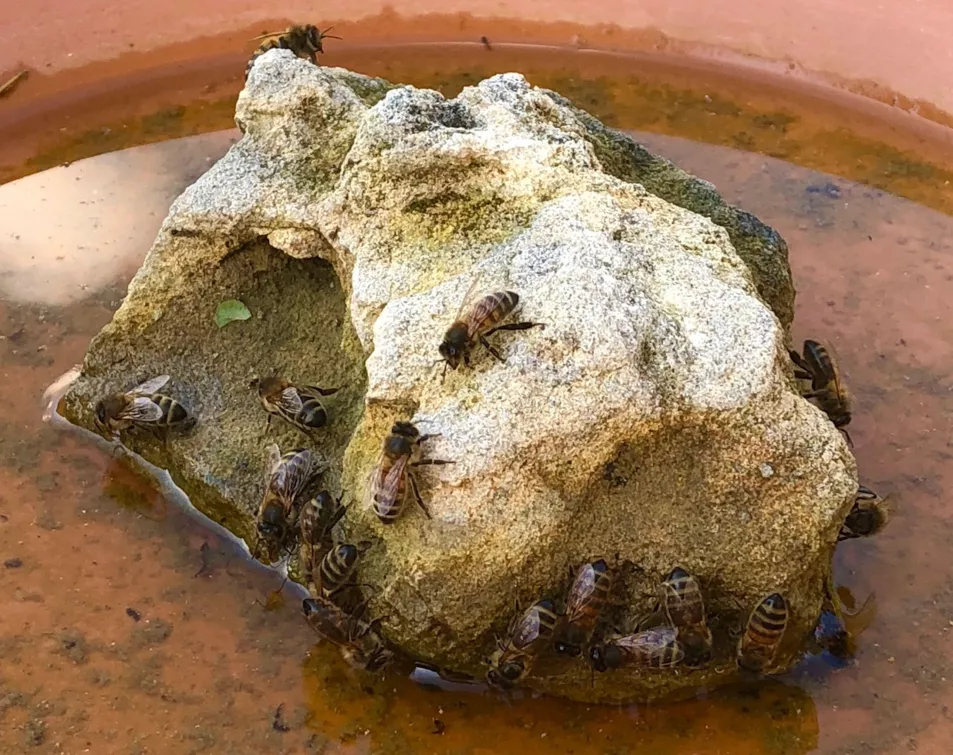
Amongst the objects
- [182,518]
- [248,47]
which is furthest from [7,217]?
[182,518]

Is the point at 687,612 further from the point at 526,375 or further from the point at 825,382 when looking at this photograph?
the point at 825,382

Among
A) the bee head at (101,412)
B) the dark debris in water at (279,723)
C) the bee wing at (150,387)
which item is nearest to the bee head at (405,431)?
the dark debris in water at (279,723)

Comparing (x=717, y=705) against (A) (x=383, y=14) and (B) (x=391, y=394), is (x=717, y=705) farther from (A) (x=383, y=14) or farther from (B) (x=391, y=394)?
(A) (x=383, y=14)

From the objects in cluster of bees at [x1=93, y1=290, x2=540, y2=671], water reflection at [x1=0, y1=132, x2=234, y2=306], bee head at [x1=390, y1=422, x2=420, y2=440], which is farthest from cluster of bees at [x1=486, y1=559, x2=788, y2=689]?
water reflection at [x1=0, y1=132, x2=234, y2=306]

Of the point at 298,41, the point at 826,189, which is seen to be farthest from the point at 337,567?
the point at 826,189

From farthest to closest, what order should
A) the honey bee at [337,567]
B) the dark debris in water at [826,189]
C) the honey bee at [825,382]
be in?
the dark debris in water at [826,189] < the honey bee at [825,382] < the honey bee at [337,567]

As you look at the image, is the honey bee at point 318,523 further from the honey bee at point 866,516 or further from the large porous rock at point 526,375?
the honey bee at point 866,516

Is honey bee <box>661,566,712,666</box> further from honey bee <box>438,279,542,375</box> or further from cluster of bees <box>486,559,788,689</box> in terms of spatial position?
honey bee <box>438,279,542,375</box>
